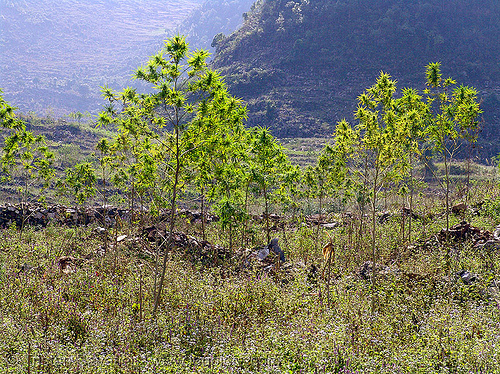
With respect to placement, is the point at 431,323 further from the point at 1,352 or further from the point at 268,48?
the point at 268,48

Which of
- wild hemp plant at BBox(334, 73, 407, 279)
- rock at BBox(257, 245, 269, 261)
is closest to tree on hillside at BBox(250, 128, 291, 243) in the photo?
rock at BBox(257, 245, 269, 261)

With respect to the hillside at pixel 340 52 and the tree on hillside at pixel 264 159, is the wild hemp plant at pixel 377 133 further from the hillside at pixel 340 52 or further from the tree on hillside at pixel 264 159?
the hillside at pixel 340 52

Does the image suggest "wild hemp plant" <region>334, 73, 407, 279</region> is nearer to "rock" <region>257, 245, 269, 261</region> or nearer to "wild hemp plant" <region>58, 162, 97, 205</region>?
"rock" <region>257, 245, 269, 261</region>

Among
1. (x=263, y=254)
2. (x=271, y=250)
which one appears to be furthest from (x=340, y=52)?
(x=263, y=254)

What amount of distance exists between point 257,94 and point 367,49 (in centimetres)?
2891

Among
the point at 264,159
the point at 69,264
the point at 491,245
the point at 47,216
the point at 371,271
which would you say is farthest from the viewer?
the point at 47,216

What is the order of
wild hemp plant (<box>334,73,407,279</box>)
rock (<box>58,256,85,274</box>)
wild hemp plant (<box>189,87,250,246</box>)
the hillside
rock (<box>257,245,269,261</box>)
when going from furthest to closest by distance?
1. the hillside
2. rock (<box>257,245,269,261</box>)
3. rock (<box>58,256,85,274</box>)
4. wild hemp plant (<box>334,73,407,279</box>)
5. wild hemp plant (<box>189,87,250,246</box>)

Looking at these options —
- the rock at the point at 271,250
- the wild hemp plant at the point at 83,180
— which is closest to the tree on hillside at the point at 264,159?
the rock at the point at 271,250

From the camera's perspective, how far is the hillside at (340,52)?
77688mm

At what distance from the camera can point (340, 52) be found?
9069 centimetres

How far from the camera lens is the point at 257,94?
8288 centimetres

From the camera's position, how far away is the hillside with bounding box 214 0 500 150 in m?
77.7

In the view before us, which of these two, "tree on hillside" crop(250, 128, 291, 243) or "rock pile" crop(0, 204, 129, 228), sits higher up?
"tree on hillside" crop(250, 128, 291, 243)

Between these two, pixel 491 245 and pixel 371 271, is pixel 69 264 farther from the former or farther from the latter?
pixel 491 245
